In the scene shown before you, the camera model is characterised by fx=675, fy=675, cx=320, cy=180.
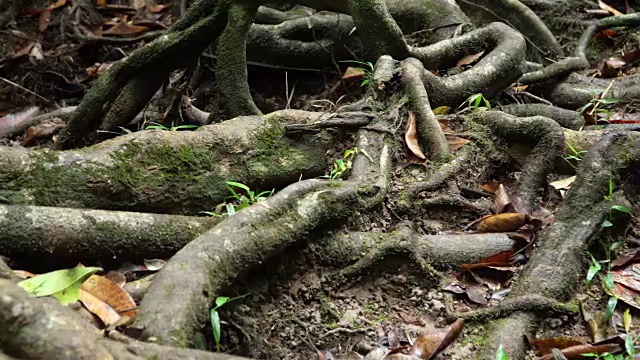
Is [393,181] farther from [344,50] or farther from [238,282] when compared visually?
[344,50]

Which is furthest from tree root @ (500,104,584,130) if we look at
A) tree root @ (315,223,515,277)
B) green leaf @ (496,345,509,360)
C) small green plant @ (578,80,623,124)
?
green leaf @ (496,345,509,360)

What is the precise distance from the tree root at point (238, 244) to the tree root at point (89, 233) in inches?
14.7

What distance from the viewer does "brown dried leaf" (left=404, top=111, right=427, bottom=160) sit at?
3725 millimetres

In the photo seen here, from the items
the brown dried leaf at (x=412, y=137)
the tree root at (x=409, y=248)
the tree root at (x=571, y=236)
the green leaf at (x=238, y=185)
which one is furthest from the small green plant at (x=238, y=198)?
the tree root at (x=571, y=236)

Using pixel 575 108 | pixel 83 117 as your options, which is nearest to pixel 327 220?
pixel 83 117

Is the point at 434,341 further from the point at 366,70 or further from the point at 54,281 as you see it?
the point at 366,70

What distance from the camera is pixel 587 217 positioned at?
3.06 metres

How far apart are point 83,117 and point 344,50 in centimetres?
222

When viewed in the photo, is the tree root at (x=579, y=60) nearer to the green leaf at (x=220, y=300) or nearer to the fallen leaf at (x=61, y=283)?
the green leaf at (x=220, y=300)

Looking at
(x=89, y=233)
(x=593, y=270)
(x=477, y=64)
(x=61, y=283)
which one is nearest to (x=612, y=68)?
(x=477, y=64)

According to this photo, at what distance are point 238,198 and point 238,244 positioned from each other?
0.91 m

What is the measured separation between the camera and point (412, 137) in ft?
12.6

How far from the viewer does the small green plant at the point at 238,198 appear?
10.6 ft

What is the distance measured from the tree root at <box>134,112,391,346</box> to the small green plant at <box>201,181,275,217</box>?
409 mm
